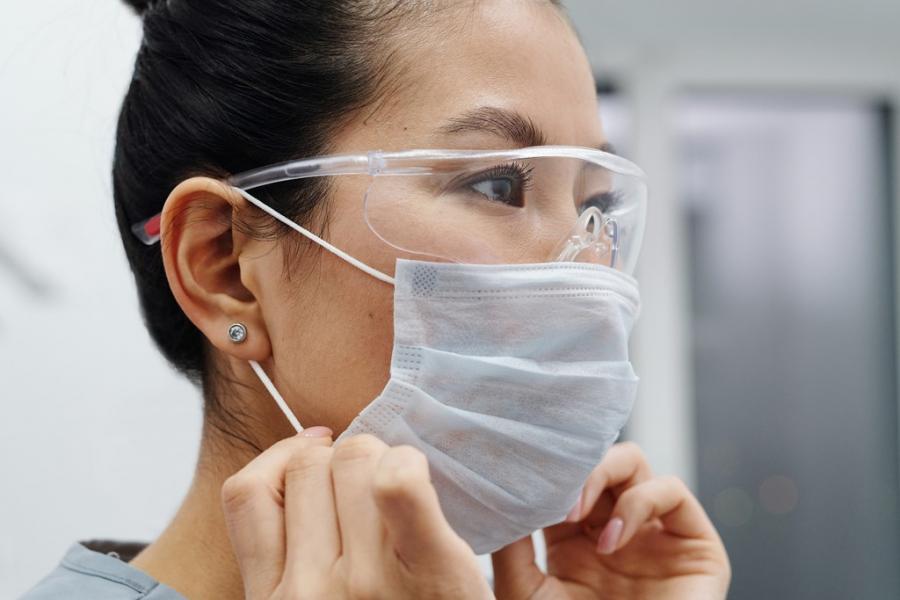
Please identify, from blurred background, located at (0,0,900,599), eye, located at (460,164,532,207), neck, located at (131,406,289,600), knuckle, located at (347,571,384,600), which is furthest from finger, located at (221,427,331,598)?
blurred background, located at (0,0,900,599)

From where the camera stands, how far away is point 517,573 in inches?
51.6

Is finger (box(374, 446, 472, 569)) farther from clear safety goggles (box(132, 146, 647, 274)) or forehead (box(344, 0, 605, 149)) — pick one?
forehead (box(344, 0, 605, 149))

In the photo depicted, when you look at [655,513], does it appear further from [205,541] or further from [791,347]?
[791,347]

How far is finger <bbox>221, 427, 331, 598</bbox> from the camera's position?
0.84 m

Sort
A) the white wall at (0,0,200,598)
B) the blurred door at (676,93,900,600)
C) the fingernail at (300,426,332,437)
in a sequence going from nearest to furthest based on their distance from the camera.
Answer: the fingernail at (300,426,332,437) → the white wall at (0,0,200,598) → the blurred door at (676,93,900,600)

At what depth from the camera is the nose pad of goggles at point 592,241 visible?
103cm

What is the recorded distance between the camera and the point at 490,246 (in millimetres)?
991

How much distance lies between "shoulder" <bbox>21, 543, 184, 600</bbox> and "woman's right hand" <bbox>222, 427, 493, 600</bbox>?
0.78 feet

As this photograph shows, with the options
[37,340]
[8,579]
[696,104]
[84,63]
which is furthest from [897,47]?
[8,579]

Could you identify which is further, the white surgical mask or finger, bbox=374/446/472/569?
the white surgical mask

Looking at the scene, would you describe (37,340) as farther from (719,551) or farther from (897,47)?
(897,47)

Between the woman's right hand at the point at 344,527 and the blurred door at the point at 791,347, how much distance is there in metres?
2.69

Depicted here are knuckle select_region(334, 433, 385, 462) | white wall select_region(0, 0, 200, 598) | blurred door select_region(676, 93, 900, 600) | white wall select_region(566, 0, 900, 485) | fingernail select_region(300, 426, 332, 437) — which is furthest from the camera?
blurred door select_region(676, 93, 900, 600)

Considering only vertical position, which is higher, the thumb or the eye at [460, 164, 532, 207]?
the eye at [460, 164, 532, 207]
